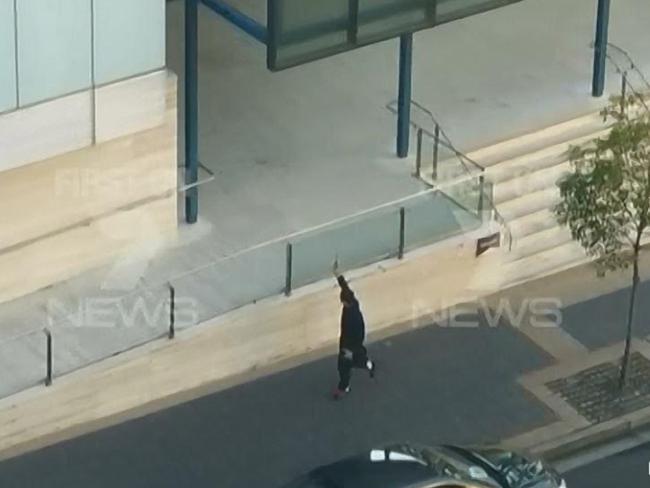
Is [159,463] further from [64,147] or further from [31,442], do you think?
[64,147]

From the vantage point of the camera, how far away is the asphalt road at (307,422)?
23.3m

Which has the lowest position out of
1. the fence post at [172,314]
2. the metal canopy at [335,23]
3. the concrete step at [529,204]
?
the concrete step at [529,204]

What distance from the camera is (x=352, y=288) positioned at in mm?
25578

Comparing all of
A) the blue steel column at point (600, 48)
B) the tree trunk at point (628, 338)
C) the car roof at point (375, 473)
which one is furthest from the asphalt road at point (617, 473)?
the blue steel column at point (600, 48)

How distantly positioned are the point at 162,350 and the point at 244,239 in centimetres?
249

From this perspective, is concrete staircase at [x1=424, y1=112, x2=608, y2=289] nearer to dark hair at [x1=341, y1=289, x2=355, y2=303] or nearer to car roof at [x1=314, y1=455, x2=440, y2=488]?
dark hair at [x1=341, y1=289, x2=355, y2=303]

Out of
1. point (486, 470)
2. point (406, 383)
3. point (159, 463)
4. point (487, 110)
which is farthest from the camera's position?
point (487, 110)

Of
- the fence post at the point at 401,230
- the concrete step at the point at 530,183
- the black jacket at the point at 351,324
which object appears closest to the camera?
the black jacket at the point at 351,324

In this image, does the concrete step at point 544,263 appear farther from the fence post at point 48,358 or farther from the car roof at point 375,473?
the car roof at point 375,473

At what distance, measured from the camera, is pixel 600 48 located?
2945 cm

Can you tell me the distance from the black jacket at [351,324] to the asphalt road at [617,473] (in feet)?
9.14

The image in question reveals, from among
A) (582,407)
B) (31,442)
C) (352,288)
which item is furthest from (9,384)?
(582,407)

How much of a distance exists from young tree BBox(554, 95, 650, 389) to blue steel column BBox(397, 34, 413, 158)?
4132 mm

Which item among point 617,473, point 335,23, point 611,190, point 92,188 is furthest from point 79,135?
point 617,473
